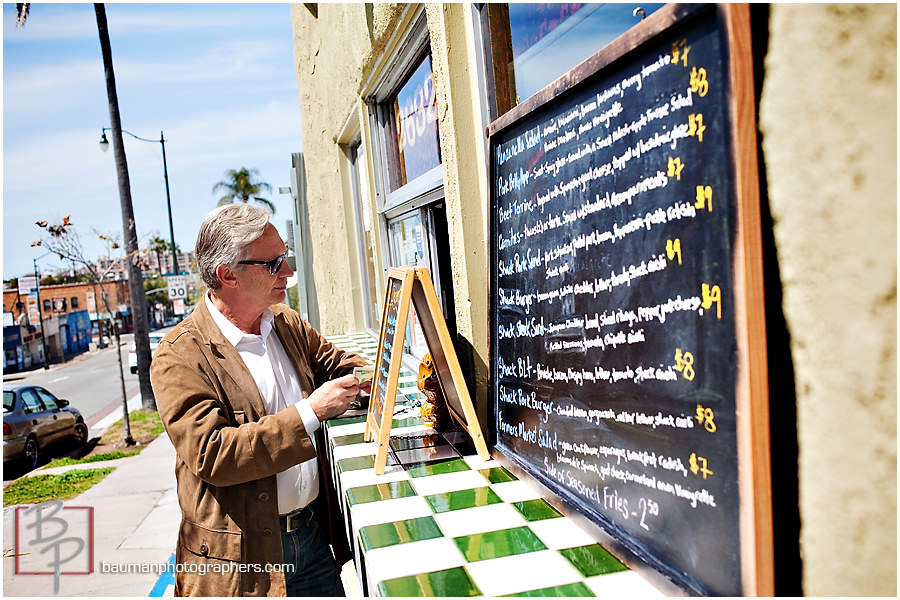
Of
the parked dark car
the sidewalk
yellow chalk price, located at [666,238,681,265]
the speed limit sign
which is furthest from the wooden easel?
the speed limit sign

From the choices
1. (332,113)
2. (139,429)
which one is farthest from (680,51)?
(139,429)

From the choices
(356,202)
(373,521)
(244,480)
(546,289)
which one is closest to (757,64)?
(546,289)

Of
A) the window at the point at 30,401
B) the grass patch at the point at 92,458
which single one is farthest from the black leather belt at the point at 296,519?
the window at the point at 30,401

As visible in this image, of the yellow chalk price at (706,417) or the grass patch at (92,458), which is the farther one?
the grass patch at (92,458)

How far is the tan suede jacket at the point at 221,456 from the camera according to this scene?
6.69 ft

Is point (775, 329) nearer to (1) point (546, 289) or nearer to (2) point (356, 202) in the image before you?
(1) point (546, 289)

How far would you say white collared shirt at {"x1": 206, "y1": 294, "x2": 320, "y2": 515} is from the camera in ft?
7.68

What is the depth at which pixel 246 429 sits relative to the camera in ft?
6.78

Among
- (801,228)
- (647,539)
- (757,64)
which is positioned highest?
(757,64)

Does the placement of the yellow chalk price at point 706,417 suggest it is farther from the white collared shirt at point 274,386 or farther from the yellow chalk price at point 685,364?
the white collared shirt at point 274,386

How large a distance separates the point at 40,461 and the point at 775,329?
14403mm

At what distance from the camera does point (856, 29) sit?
91 centimetres

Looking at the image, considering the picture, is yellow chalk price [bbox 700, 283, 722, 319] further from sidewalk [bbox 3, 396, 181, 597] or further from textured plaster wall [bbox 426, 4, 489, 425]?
sidewalk [bbox 3, 396, 181, 597]

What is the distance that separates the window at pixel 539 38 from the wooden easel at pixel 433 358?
0.77 meters
